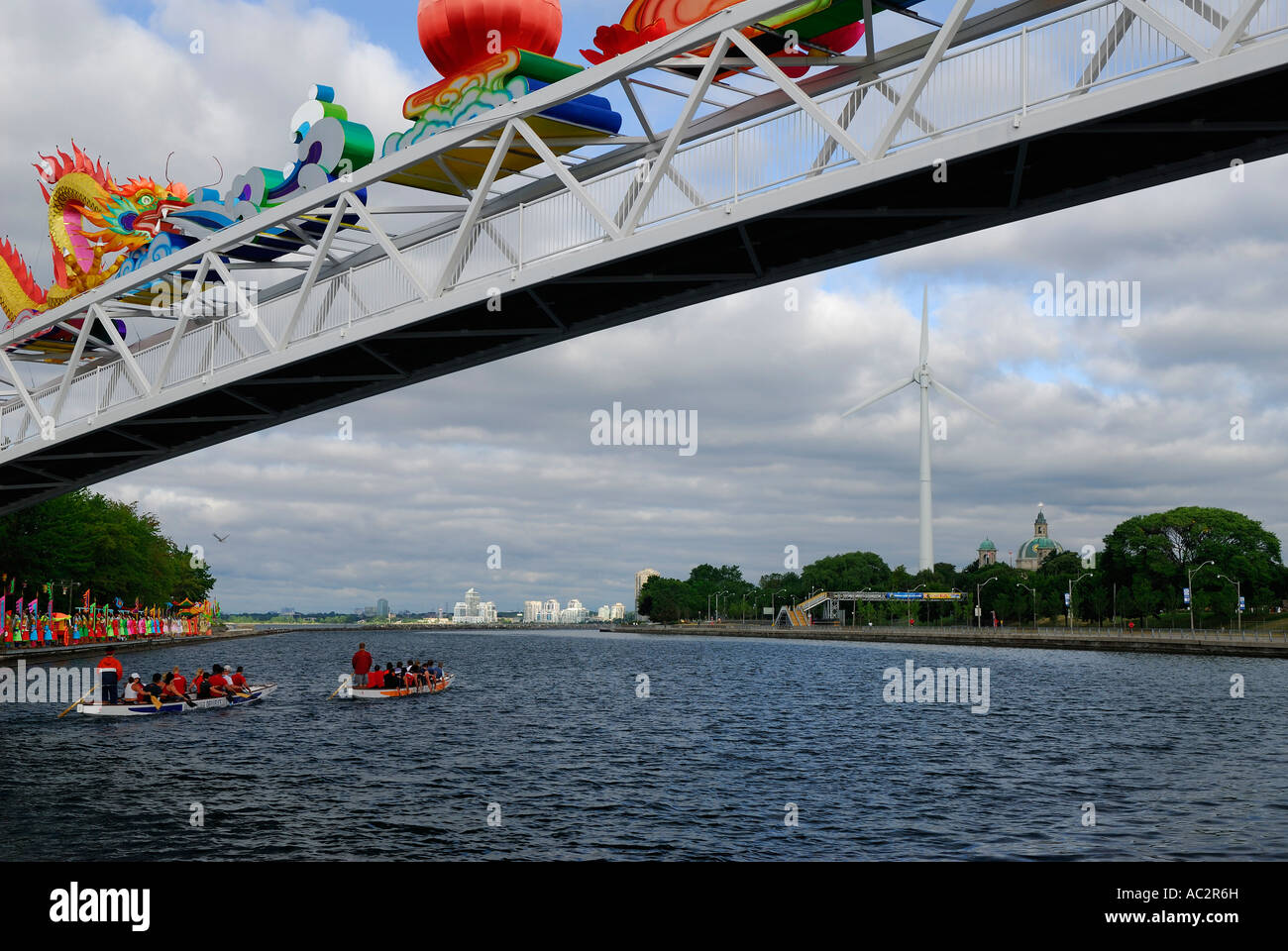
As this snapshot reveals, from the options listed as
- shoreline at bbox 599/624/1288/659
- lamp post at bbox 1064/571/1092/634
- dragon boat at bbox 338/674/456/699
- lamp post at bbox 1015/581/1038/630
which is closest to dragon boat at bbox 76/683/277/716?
dragon boat at bbox 338/674/456/699

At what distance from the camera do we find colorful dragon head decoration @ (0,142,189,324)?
2944cm

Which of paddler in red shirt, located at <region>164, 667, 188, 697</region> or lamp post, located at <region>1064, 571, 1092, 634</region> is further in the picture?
lamp post, located at <region>1064, 571, 1092, 634</region>

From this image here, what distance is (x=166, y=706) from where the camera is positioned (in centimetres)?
4381

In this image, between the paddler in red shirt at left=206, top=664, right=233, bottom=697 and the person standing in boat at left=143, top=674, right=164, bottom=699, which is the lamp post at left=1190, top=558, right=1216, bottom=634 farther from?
the person standing in boat at left=143, top=674, right=164, bottom=699

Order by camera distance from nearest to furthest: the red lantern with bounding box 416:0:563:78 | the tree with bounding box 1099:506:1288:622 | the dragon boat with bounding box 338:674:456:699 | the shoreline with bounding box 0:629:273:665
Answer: the red lantern with bounding box 416:0:563:78
the dragon boat with bounding box 338:674:456:699
the shoreline with bounding box 0:629:273:665
the tree with bounding box 1099:506:1288:622

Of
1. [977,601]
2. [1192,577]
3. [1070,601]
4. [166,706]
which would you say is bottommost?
[977,601]

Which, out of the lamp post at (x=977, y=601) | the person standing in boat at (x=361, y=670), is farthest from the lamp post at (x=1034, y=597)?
the person standing in boat at (x=361, y=670)

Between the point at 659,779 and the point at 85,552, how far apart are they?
250 feet

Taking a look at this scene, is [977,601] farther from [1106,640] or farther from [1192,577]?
[1106,640]

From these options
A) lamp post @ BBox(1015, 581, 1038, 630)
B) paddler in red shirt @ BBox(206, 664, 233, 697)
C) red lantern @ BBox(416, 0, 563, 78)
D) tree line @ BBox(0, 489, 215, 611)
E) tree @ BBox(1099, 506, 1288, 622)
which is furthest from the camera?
lamp post @ BBox(1015, 581, 1038, 630)

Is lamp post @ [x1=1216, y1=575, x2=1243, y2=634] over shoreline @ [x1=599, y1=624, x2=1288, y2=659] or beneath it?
over

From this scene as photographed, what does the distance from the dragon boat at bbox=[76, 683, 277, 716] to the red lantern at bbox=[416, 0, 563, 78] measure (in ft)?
105

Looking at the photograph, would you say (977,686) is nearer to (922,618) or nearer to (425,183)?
(425,183)

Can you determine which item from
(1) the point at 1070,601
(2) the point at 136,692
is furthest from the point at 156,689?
(1) the point at 1070,601
